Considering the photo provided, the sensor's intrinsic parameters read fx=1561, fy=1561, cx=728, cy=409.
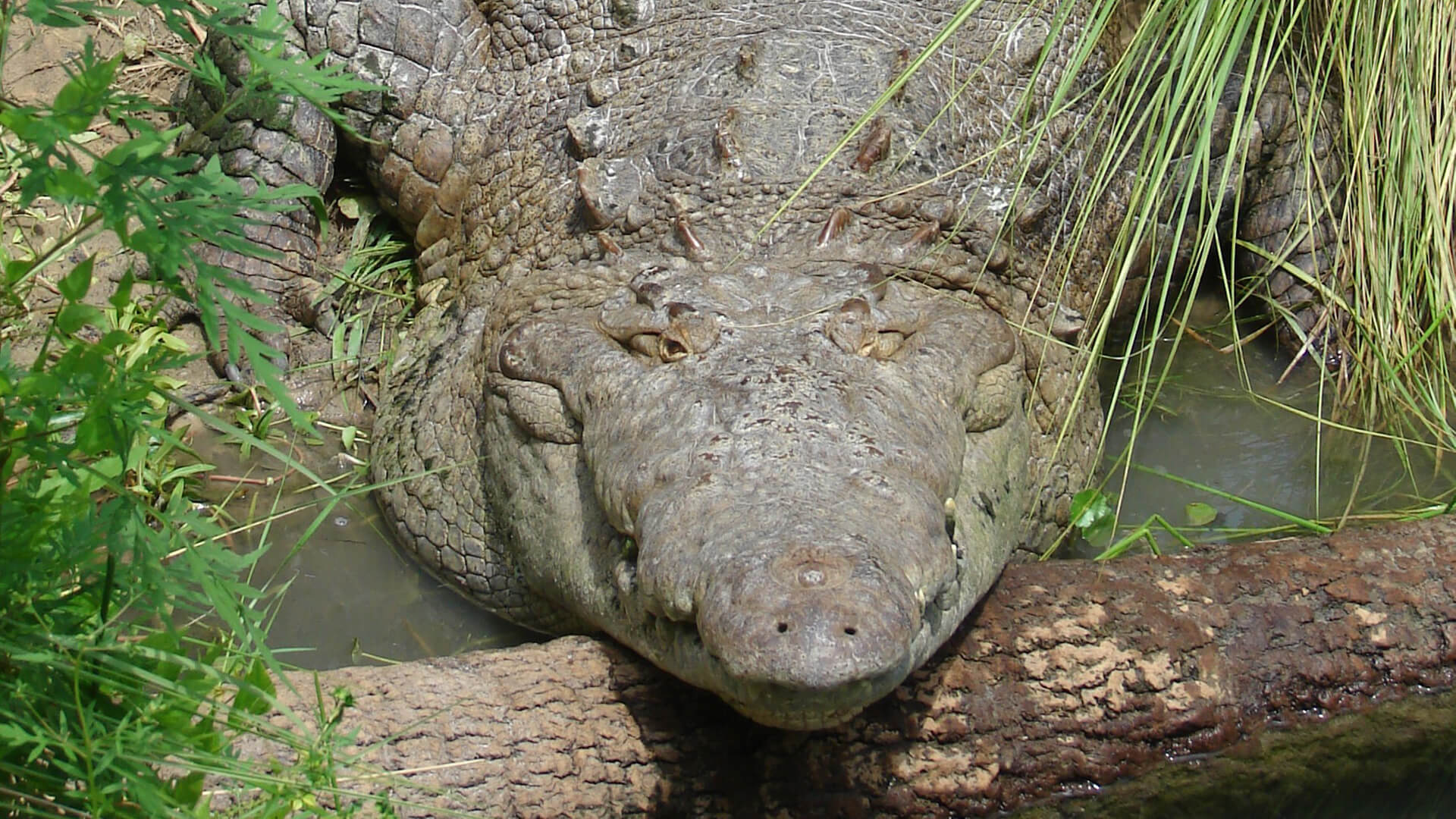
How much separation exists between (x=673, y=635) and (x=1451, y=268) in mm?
2256

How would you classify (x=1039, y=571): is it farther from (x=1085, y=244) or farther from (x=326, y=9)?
(x=326, y=9)

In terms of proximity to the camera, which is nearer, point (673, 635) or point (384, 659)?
point (673, 635)

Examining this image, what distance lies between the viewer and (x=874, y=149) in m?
3.34

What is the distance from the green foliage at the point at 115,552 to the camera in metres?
1.78

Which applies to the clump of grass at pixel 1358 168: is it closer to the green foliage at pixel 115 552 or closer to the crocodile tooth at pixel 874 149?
the crocodile tooth at pixel 874 149

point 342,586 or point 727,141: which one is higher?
point 727,141

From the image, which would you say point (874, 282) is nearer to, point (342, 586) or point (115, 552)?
point (342, 586)

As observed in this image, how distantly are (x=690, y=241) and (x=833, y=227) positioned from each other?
0.29 metres

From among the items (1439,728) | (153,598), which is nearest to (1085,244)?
(1439,728)

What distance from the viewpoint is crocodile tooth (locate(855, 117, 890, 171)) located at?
3.34 metres

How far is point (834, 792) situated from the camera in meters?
2.61

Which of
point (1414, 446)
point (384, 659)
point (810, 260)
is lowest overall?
point (384, 659)

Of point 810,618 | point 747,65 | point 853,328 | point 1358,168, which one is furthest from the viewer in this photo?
point 1358,168

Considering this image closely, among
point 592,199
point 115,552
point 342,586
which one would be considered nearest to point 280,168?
point 592,199
